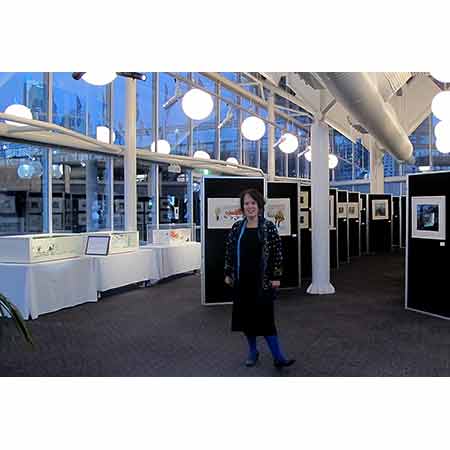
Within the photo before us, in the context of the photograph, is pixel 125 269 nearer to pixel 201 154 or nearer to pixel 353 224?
pixel 201 154

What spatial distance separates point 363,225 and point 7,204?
35.8 ft

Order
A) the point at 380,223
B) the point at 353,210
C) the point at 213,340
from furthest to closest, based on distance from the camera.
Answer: the point at 380,223, the point at 353,210, the point at 213,340

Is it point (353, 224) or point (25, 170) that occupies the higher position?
point (25, 170)

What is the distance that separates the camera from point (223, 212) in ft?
28.9

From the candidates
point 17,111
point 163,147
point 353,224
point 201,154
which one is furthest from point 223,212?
point 353,224

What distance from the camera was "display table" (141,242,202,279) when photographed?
11.4 m

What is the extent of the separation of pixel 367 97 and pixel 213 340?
344cm

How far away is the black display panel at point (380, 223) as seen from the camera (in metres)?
18.1

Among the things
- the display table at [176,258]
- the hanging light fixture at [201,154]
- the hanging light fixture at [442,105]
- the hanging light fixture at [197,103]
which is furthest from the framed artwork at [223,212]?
the hanging light fixture at [201,154]

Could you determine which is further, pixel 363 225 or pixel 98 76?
pixel 363 225

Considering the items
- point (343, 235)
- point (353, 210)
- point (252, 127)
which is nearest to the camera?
point (252, 127)

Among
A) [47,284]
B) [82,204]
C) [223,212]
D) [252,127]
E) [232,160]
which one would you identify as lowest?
[47,284]
